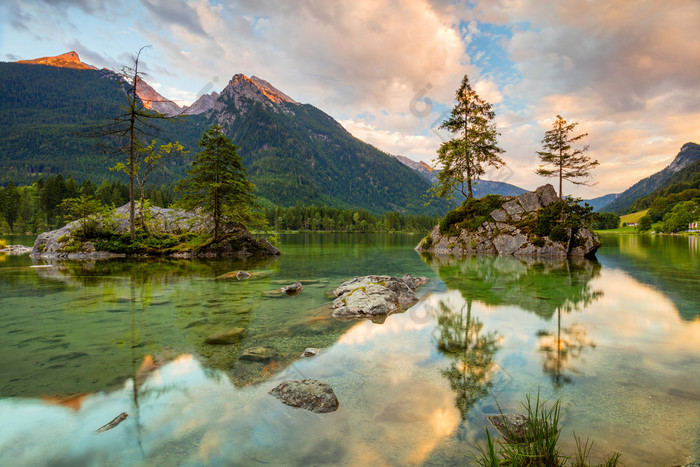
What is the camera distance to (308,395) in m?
5.36

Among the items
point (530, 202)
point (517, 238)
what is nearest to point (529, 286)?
point (517, 238)

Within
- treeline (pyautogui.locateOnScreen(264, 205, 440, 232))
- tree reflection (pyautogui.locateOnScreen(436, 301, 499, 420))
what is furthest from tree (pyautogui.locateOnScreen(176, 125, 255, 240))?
treeline (pyautogui.locateOnScreen(264, 205, 440, 232))

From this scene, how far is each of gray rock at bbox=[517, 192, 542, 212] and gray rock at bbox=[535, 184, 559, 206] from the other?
447 millimetres

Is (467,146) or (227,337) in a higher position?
(467,146)

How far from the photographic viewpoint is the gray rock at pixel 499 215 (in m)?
38.9

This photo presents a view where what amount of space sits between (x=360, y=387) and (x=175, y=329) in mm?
6288

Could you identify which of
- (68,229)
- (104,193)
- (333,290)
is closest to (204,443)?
(333,290)

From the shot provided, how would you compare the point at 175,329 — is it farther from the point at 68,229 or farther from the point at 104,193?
the point at 104,193

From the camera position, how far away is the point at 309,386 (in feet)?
18.3

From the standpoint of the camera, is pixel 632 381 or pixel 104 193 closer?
pixel 632 381

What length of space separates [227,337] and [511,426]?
710cm

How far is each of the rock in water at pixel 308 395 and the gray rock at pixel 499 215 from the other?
3856 cm

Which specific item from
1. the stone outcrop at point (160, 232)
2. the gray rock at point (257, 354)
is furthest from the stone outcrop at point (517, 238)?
the gray rock at point (257, 354)

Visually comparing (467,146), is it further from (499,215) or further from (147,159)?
(147,159)
